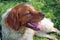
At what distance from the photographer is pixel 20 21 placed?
4.53 meters

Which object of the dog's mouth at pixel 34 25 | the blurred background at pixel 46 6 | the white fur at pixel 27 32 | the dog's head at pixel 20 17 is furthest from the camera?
the blurred background at pixel 46 6

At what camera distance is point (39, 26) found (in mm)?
4980

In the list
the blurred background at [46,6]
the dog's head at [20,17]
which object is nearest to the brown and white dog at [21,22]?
the dog's head at [20,17]

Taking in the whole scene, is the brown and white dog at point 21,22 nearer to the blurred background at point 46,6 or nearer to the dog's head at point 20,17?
the dog's head at point 20,17

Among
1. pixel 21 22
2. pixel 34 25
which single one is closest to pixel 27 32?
pixel 34 25

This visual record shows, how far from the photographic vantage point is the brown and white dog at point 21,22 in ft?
14.8

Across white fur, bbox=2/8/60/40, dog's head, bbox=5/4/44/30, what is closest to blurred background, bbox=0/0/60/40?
white fur, bbox=2/8/60/40

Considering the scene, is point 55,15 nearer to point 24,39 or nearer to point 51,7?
point 51,7

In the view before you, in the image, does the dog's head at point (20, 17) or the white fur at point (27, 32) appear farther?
the white fur at point (27, 32)

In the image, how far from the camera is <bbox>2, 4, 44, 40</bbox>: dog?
4.51 meters

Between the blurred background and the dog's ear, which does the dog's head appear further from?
the blurred background

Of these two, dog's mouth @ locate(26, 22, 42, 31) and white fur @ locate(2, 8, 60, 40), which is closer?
dog's mouth @ locate(26, 22, 42, 31)

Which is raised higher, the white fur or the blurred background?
the blurred background

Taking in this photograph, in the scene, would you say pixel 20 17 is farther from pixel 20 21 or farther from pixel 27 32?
pixel 27 32
